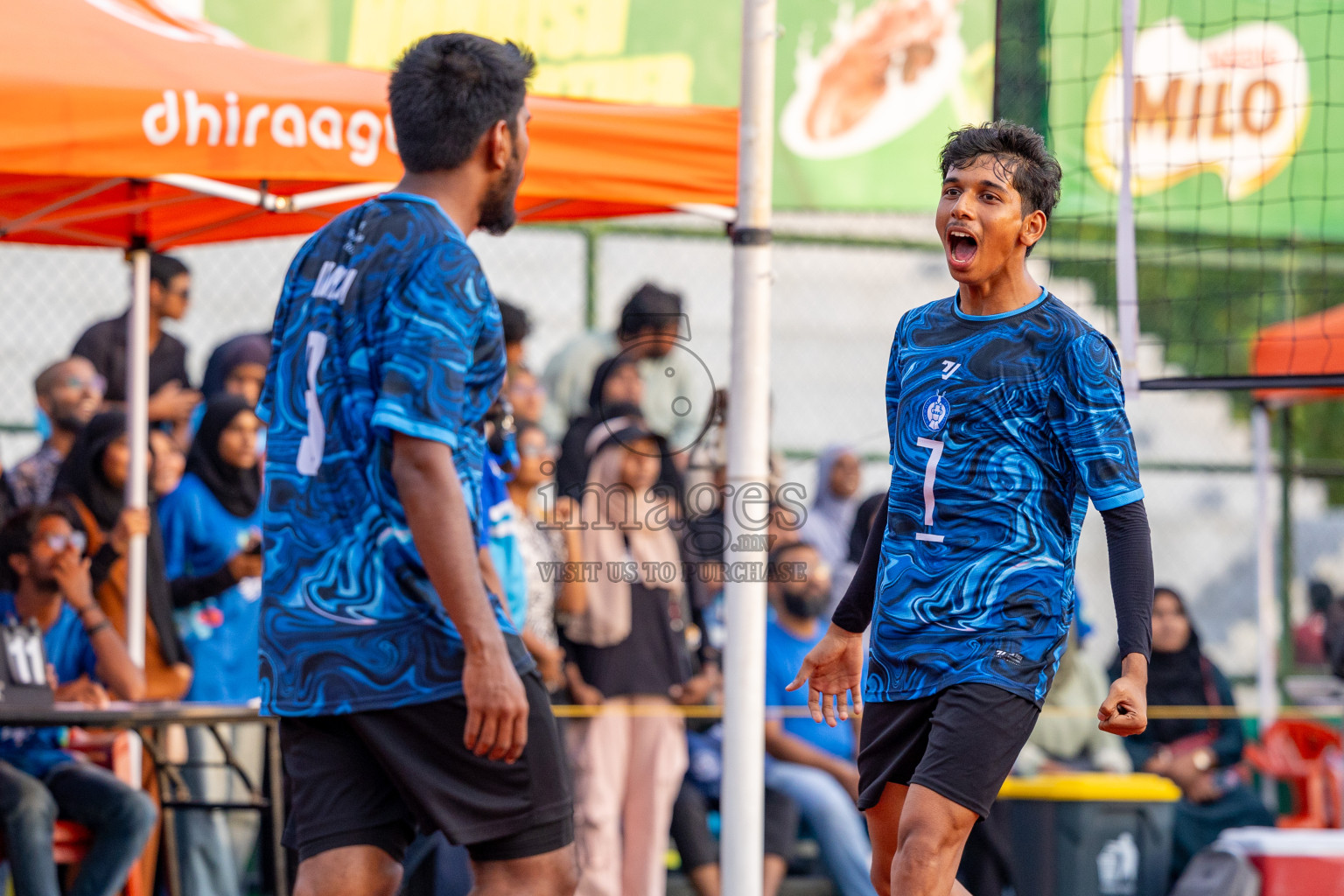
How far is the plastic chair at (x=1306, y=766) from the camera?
22.2 feet

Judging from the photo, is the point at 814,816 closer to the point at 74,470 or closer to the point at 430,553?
the point at 74,470

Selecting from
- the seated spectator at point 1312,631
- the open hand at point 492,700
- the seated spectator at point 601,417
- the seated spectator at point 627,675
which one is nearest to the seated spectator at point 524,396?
the seated spectator at point 601,417

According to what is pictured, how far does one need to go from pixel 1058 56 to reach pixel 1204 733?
11.0 feet

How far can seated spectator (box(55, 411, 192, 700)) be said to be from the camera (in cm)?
579

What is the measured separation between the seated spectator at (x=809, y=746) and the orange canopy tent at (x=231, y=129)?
1833mm

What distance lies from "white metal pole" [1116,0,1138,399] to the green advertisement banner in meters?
5.07

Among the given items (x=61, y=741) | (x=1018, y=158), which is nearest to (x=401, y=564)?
(x=1018, y=158)

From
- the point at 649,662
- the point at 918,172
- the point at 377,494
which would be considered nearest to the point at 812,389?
the point at 918,172

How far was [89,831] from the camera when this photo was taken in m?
5.02

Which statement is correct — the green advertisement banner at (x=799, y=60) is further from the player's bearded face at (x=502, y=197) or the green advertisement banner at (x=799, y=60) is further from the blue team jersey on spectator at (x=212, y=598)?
the player's bearded face at (x=502, y=197)

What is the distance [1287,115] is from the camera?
28.3 feet

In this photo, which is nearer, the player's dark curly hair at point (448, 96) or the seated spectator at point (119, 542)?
the player's dark curly hair at point (448, 96)

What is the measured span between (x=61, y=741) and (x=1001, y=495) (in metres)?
3.75

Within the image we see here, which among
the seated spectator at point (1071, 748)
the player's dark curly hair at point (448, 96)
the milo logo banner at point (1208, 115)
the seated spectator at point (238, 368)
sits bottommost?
the seated spectator at point (1071, 748)
